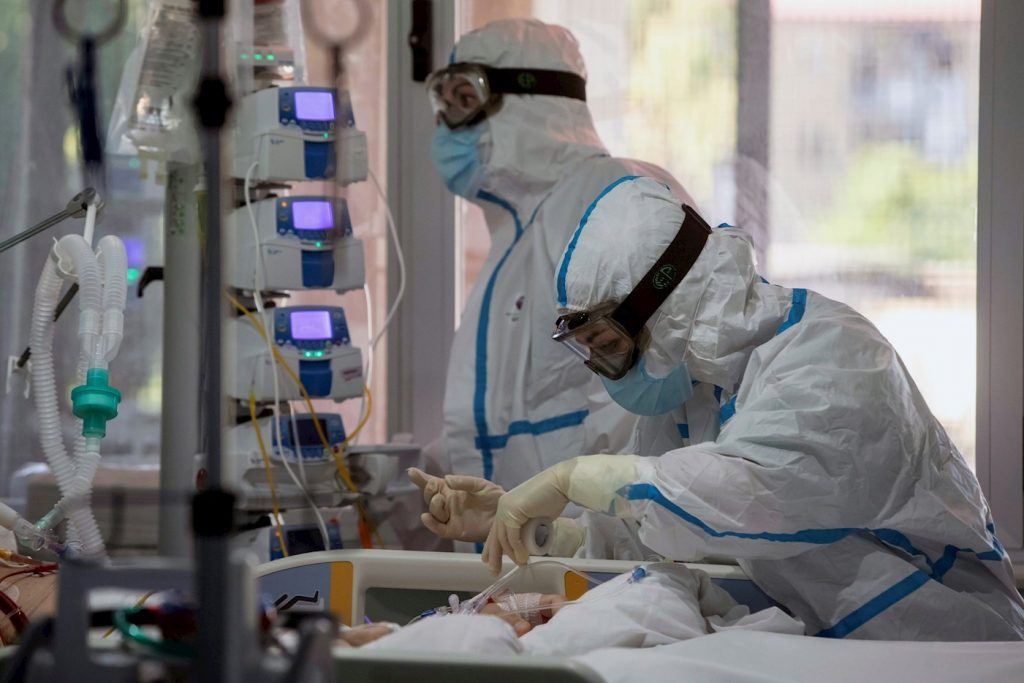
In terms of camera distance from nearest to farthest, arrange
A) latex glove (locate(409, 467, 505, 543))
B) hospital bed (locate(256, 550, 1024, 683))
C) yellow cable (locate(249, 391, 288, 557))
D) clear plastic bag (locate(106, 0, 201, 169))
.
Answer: hospital bed (locate(256, 550, 1024, 683))
latex glove (locate(409, 467, 505, 543))
clear plastic bag (locate(106, 0, 201, 169))
yellow cable (locate(249, 391, 288, 557))

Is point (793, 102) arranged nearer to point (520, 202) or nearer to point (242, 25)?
point (520, 202)

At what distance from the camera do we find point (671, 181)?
2.95m

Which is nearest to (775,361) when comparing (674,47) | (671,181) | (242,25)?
(671,181)

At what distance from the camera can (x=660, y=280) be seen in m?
1.79

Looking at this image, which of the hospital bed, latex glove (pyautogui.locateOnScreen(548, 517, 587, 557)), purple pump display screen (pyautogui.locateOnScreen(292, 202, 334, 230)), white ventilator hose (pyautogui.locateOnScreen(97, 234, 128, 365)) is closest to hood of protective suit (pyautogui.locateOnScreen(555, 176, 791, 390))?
the hospital bed

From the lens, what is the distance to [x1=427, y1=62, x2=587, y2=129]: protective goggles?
297cm

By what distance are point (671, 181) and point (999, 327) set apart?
43.2 inches

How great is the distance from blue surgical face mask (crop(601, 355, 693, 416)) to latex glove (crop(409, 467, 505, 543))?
30 cm

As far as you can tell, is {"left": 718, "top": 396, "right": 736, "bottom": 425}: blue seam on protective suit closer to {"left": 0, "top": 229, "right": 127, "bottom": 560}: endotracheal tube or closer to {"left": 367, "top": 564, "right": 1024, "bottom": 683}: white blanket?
{"left": 367, "top": 564, "right": 1024, "bottom": 683}: white blanket

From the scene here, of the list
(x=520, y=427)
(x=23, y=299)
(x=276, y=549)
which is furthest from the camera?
(x=23, y=299)

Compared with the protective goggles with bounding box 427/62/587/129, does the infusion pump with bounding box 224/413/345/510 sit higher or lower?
lower

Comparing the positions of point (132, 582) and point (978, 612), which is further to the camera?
point (978, 612)

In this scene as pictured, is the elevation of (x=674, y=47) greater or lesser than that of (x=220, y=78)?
greater

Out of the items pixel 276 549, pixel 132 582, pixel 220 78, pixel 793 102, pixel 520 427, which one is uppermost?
pixel 793 102
